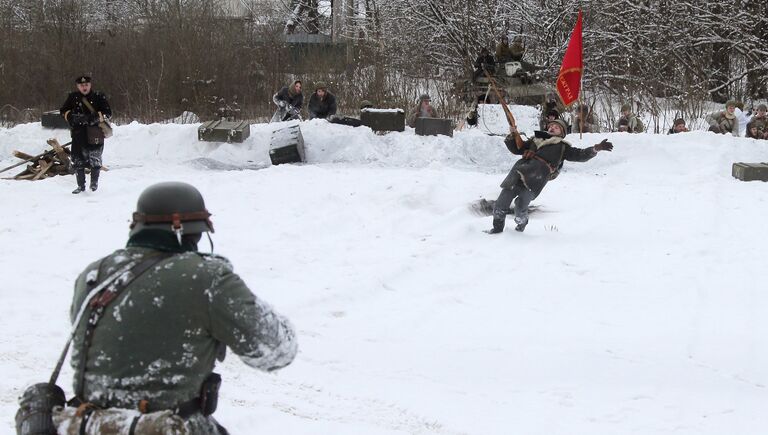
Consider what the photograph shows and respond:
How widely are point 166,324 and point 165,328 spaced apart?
0.01 metres

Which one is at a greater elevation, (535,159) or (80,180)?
(535,159)

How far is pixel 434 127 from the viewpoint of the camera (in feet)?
46.4

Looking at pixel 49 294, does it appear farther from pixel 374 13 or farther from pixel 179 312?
pixel 374 13

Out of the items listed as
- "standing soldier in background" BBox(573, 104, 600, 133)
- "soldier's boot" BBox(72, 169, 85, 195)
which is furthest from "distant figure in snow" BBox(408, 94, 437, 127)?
"soldier's boot" BBox(72, 169, 85, 195)

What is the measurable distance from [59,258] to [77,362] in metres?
6.08

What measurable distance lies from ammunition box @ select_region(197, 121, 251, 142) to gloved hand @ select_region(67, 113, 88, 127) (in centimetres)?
357

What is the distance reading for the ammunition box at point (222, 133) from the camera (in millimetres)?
13797

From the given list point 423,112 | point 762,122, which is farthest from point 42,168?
point 762,122

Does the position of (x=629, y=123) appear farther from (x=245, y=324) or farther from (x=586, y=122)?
(x=245, y=324)

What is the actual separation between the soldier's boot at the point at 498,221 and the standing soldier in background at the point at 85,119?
17.3ft

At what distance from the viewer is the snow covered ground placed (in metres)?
5.12

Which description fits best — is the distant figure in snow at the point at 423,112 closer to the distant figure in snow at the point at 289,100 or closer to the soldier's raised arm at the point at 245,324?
the distant figure in snow at the point at 289,100

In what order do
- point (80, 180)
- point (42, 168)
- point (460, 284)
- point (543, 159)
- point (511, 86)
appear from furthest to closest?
1. point (511, 86)
2. point (42, 168)
3. point (80, 180)
4. point (543, 159)
5. point (460, 284)

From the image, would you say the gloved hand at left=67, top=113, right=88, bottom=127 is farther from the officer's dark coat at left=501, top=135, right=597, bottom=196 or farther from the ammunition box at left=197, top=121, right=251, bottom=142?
the officer's dark coat at left=501, top=135, right=597, bottom=196
